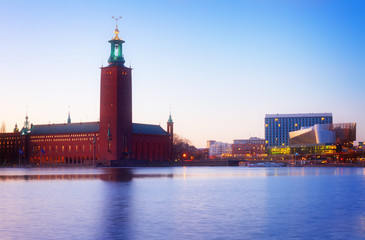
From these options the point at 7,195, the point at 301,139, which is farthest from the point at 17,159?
the point at 7,195

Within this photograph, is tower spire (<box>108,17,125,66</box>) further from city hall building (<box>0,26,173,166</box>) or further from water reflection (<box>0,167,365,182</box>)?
water reflection (<box>0,167,365,182</box>)

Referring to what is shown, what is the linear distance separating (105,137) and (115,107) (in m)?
7.89

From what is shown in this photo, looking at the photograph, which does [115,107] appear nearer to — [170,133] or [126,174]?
[170,133]

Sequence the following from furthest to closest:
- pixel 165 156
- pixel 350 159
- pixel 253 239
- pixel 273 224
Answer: pixel 350 159 → pixel 165 156 → pixel 273 224 → pixel 253 239

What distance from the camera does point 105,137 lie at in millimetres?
129875

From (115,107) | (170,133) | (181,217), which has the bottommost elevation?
(181,217)

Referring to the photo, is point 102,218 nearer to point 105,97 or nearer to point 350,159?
point 105,97

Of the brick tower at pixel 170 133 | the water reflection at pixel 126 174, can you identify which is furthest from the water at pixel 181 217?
the brick tower at pixel 170 133

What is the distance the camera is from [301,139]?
190 metres

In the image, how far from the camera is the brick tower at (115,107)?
A: 128125 mm

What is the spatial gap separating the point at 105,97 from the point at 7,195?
10109cm

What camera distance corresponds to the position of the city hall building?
422 ft

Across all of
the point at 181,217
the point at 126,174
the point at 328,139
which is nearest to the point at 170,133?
the point at 328,139

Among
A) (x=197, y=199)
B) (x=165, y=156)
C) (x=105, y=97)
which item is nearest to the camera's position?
(x=197, y=199)
